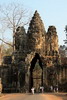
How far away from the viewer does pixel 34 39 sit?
39156 mm

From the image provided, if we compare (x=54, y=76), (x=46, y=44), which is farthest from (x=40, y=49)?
(x=54, y=76)

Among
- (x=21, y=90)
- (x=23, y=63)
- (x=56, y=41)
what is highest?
(x=56, y=41)

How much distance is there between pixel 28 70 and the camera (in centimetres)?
3738

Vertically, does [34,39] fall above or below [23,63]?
above

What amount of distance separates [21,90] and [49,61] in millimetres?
4549

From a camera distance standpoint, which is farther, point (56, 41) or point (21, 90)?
point (56, 41)

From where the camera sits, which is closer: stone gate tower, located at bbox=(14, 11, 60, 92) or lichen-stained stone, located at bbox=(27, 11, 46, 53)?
stone gate tower, located at bbox=(14, 11, 60, 92)

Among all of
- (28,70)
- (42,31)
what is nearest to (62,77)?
(28,70)

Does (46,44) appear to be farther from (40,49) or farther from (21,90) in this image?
(21,90)

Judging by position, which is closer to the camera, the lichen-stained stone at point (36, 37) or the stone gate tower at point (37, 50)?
the stone gate tower at point (37, 50)

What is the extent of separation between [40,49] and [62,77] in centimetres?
427

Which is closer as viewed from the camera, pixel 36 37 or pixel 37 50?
pixel 37 50

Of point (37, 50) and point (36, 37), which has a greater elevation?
point (36, 37)

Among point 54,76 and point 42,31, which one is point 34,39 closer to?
point 42,31
